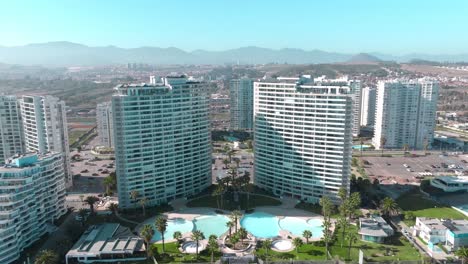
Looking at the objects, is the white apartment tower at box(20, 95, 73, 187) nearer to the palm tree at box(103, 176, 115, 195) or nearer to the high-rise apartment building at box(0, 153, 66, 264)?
the palm tree at box(103, 176, 115, 195)

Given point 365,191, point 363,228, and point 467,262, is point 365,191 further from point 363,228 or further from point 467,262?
point 467,262

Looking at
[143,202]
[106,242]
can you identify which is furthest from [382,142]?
[106,242]

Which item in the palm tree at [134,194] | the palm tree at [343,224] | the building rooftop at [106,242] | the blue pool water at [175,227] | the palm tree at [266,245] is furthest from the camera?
the palm tree at [134,194]

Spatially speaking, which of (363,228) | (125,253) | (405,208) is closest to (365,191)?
(405,208)

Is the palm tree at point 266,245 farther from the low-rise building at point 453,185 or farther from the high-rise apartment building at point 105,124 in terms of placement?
the high-rise apartment building at point 105,124

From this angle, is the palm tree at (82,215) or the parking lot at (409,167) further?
the parking lot at (409,167)

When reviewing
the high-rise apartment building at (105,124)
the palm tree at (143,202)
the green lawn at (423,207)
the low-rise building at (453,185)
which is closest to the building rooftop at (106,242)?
the palm tree at (143,202)

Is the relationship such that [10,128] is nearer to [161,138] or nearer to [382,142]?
[161,138]

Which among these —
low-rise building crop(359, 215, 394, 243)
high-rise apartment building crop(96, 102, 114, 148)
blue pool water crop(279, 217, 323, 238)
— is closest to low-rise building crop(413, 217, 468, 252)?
low-rise building crop(359, 215, 394, 243)
